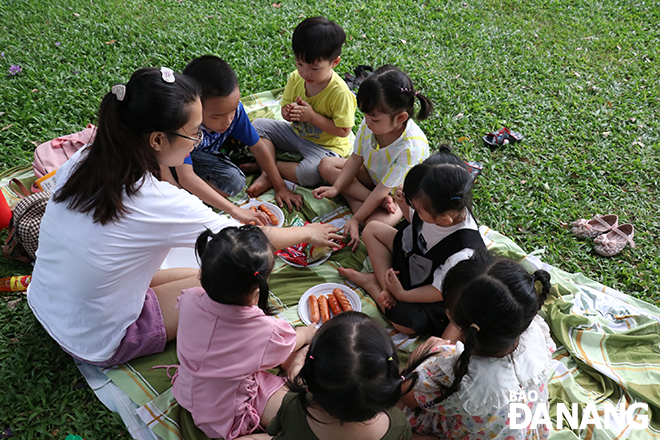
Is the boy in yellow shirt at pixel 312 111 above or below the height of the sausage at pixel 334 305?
above

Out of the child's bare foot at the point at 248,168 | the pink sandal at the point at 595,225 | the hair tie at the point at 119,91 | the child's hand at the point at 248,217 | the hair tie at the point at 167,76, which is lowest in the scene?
the pink sandal at the point at 595,225

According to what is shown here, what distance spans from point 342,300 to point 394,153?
46.9 inches

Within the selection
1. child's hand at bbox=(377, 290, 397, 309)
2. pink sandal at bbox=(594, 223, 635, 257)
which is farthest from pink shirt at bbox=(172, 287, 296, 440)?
pink sandal at bbox=(594, 223, 635, 257)

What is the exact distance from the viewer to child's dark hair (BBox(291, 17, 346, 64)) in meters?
3.49

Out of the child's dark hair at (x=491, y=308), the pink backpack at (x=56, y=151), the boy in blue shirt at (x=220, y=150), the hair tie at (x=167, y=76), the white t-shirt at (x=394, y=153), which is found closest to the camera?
the child's dark hair at (x=491, y=308)

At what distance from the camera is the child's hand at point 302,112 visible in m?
3.82

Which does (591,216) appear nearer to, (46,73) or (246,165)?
(246,165)

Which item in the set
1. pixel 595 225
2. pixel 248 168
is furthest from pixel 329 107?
pixel 595 225

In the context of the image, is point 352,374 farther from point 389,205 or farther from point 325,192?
point 325,192

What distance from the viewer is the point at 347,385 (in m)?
1.75

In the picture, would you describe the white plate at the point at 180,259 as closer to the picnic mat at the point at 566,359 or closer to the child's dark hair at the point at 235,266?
the picnic mat at the point at 566,359

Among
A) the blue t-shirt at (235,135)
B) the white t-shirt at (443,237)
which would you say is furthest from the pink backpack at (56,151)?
the white t-shirt at (443,237)

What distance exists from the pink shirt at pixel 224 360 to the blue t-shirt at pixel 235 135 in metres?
1.79

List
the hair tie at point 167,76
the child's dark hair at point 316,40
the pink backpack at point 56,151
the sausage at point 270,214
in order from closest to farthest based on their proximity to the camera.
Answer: the hair tie at point 167,76, the child's dark hair at point 316,40, the sausage at point 270,214, the pink backpack at point 56,151
